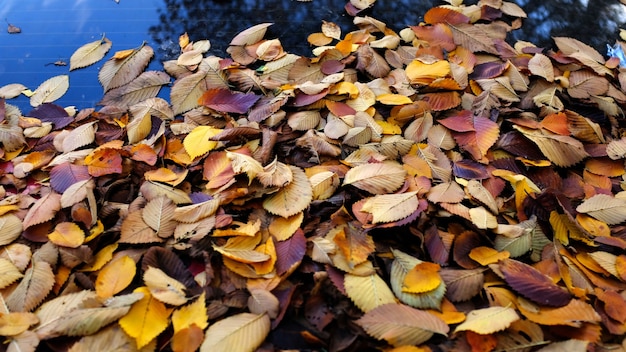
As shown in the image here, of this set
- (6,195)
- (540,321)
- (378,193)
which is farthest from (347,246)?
(6,195)

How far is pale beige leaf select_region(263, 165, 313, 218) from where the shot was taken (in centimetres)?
125

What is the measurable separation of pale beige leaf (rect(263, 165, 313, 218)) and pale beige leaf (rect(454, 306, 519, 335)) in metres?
0.46

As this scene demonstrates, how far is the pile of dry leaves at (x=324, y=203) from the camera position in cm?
107

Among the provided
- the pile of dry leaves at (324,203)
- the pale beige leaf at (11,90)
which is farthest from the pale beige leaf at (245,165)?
the pale beige leaf at (11,90)

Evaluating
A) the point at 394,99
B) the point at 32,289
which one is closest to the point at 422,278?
the point at 394,99

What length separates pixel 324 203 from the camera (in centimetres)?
129

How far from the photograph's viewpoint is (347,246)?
1.17 meters

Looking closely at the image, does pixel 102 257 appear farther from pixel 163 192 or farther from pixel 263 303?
pixel 263 303

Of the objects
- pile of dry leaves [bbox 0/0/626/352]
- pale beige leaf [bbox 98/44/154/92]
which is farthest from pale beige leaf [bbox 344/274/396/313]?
pale beige leaf [bbox 98/44/154/92]

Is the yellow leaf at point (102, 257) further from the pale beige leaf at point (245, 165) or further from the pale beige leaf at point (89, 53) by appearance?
the pale beige leaf at point (89, 53)

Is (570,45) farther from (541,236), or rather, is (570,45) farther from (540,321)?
(540,321)

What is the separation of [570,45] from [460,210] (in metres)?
1.02

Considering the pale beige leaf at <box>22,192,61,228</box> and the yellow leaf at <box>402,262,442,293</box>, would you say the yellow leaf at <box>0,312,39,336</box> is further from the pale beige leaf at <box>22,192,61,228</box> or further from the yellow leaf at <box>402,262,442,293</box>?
the yellow leaf at <box>402,262,442,293</box>

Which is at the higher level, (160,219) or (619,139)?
(160,219)
